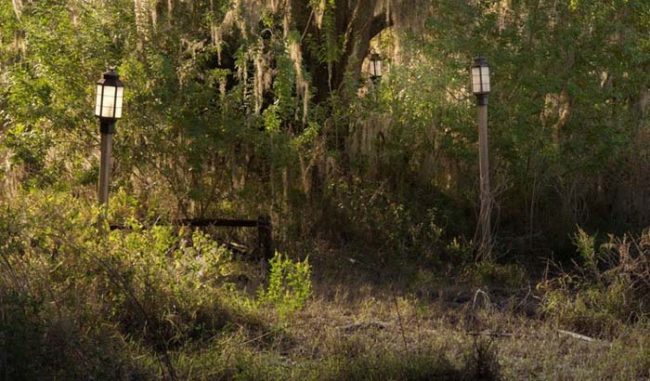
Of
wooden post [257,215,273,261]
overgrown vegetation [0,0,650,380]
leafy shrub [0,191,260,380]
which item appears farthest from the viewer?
overgrown vegetation [0,0,650,380]

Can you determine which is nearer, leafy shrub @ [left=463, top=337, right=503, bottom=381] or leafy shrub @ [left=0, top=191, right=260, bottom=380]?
leafy shrub @ [left=0, top=191, right=260, bottom=380]

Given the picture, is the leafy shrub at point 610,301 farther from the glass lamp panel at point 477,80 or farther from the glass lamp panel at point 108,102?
the glass lamp panel at point 108,102

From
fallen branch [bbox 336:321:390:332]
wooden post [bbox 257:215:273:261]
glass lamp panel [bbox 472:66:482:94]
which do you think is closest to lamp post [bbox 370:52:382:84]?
glass lamp panel [bbox 472:66:482:94]

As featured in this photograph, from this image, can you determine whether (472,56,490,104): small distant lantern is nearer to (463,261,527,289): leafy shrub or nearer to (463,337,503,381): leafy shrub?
(463,261,527,289): leafy shrub

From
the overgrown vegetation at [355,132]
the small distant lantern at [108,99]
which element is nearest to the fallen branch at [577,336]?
the overgrown vegetation at [355,132]

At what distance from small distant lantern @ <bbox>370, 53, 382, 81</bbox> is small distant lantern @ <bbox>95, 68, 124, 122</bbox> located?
5.45 meters

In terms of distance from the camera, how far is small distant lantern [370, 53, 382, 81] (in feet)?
52.4

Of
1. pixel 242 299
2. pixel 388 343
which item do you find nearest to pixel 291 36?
pixel 242 299

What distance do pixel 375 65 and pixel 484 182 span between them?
5390 mm

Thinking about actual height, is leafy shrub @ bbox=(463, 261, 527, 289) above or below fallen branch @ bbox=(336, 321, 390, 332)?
below

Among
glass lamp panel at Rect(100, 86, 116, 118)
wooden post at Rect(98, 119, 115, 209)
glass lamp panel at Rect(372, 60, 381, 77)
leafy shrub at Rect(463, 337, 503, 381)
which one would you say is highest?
glass lamp panel at Rect(372, 60, 381, 77)

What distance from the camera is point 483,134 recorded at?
11961 millimetres

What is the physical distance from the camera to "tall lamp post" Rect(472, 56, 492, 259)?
11969mm

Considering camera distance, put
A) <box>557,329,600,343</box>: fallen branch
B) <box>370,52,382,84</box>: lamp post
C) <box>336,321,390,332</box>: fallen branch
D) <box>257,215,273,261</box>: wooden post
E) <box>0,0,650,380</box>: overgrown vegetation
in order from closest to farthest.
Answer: <box>557,329,600,343</box>: fallen branch, <box>336,321,390,332</box>: fallen branch, <box>257,215,273,261</box>: wooden post, <box>0,0,650,380</box>: overgrown vegetation, <box>370,52,382,84</box>: lamp post
